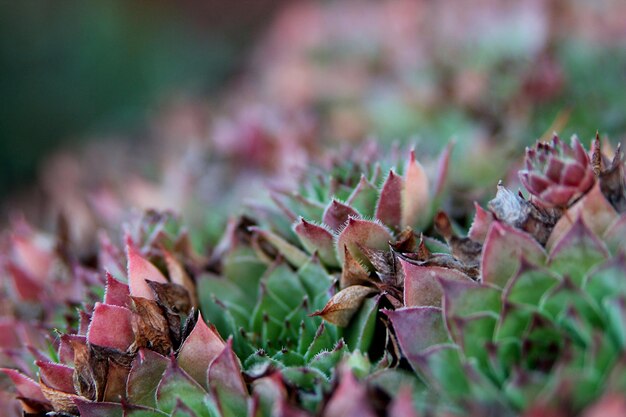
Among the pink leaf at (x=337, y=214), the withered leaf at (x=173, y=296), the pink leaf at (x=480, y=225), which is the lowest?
the pink leaf at (x=480, y=225)

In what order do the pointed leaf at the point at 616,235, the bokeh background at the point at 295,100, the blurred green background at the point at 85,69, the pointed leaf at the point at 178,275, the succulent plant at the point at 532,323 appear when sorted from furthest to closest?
the blurred green background at the point at 85,69 → the bokeh background at the point at 295,100 → the pointed leaf at the point at 178,275 → the pointed leaf at the point at 616,235 → the succulent plant at the point at 532,323

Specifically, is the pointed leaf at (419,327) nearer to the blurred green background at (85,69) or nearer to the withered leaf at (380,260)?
the withered leaf at (380,260)

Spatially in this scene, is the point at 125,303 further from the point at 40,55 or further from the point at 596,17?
the point at 40,55

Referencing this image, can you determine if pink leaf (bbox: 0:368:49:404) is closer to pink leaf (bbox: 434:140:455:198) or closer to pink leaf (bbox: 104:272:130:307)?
pink leaf (bbox: 104:272:130:307)

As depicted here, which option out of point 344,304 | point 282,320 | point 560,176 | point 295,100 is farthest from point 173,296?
point 295,100

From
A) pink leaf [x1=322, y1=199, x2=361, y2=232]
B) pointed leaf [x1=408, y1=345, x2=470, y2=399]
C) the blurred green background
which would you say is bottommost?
pointed leaf [x1=408, y1=345, x2=470, y2=399]

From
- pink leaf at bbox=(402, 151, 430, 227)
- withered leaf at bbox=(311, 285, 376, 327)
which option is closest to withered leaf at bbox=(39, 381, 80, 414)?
withered leaf at bbox=(311, 285, 376, 327)

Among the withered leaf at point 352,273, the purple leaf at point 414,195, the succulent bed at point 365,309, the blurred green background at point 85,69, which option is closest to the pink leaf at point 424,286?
the succulent bed at point 365,309
